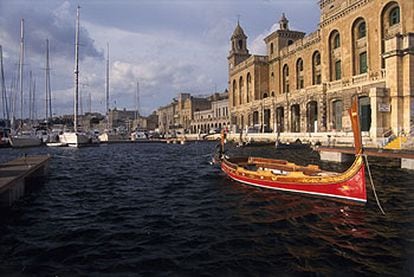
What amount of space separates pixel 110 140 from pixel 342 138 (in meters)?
69.2

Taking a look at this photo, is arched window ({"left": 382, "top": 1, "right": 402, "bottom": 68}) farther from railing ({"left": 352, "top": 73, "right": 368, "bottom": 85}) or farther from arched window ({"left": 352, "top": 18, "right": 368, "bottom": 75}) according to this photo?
arched window ({"left": 352, "top": 18, "right": 368, "bottom": 75})

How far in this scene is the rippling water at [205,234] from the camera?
26.1 feet

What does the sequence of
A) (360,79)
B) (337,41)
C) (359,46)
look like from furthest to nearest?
(337,41)
(359,46)
(360,79)

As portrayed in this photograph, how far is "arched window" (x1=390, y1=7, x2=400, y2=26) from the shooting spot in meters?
39.0

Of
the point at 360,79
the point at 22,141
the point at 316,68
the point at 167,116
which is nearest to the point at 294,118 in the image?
the point at 316,68

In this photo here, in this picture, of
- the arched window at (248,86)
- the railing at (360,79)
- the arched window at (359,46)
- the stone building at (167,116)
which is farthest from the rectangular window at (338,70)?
the stone building at (167,116)

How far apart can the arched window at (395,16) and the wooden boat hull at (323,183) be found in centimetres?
3279

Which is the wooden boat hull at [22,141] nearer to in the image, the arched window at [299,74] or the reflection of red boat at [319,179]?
the arched window at [299,74]

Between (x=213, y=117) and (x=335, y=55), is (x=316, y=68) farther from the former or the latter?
(x=213, y=117)

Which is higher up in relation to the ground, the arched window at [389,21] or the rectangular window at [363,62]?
the arched window at [389,21]

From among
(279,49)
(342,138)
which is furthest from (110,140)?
(342,138)

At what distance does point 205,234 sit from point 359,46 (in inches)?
1689

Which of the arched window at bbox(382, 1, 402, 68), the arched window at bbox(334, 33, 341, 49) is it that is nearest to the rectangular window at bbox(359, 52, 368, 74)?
the arched window at bbox(382, 1, 402, 68)

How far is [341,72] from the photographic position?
4772 cm
